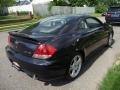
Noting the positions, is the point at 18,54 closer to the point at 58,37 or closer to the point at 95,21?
the point at 58,37

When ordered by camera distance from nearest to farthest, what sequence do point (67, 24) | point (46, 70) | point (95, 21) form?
point (46, 70) → point (67, 24) → point (95, 21)

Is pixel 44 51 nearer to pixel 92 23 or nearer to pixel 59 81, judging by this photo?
pixel 59 81

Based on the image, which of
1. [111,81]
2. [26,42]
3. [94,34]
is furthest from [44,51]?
[94,34]

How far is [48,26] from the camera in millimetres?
5402

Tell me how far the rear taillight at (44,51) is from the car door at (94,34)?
5.20ft

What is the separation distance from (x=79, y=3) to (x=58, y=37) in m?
34.6

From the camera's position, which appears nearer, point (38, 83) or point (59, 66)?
point (59, 66)

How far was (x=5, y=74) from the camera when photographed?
5520 mm

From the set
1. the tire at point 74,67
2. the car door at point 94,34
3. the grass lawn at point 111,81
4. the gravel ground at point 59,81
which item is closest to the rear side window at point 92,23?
the car door at point 94,34

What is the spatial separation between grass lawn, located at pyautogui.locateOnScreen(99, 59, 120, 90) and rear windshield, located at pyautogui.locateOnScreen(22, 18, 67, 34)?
1.64 m

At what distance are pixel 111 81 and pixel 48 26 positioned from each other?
208cm

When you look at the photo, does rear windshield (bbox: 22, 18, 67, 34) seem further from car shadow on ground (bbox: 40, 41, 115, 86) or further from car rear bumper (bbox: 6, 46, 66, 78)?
car shadow on ground (bbox: 40, 41, 115, 86)

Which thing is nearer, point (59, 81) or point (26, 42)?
point (26, 42)

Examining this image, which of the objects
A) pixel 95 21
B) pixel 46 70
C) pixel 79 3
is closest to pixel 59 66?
pixel 46 70
